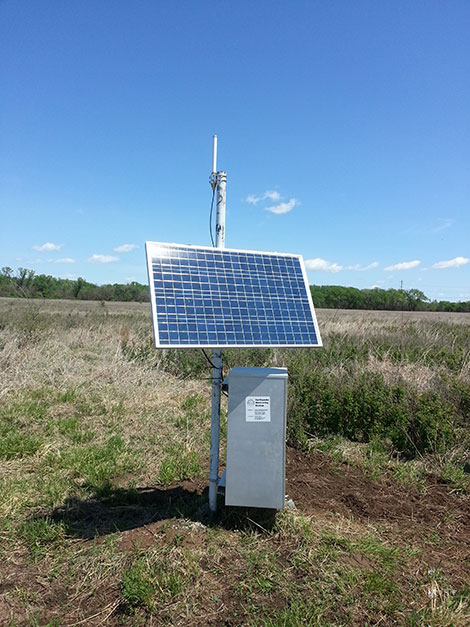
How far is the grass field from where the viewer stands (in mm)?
2479

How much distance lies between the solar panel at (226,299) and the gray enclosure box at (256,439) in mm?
407

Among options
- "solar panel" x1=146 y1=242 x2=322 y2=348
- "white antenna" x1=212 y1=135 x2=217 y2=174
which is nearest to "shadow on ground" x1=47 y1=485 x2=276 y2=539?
"solar panel" x1=146 y1=242 x2=322 y2=348

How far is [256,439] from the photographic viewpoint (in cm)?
325

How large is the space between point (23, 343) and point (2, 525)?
24.2 ft

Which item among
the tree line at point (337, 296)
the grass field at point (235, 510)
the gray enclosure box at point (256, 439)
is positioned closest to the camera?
the grass field at point (235, 510)

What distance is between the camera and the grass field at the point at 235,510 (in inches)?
97.6

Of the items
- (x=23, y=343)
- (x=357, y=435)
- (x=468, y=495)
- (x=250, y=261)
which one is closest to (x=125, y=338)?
(x=23, y=343)

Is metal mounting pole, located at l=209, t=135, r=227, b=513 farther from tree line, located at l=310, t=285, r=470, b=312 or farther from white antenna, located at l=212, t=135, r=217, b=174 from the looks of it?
tree line, located at l=310, t=285, r=470, b=312

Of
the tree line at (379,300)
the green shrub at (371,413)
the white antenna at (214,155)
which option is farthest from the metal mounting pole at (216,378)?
the tree line at (379,300)

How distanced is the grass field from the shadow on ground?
2 cm

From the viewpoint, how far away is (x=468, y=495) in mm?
3918

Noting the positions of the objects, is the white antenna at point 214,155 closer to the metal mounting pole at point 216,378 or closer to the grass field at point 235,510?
the metal mounting pole at point 216,378

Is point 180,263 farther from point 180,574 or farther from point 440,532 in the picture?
point 440,532

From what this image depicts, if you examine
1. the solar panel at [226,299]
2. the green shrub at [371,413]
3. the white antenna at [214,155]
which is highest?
the white antenna at [214,155]
